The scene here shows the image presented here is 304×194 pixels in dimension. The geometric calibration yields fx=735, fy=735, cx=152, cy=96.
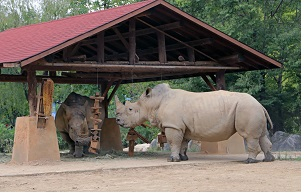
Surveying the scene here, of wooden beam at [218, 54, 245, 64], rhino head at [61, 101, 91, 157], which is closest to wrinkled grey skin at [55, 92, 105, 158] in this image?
rhino head at [61, 101, 91, 157]

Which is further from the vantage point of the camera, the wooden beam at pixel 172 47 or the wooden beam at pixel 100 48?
the wooden beam at pixel 172 47

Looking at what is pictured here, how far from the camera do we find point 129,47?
60.3 feet

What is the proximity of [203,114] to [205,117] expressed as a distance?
0.09 meters

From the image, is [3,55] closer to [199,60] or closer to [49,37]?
[49,37]

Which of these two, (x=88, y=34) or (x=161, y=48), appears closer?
(x=88, y=34)

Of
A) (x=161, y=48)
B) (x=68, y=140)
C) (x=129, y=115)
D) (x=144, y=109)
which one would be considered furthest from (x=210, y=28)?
(x=68, y=140)

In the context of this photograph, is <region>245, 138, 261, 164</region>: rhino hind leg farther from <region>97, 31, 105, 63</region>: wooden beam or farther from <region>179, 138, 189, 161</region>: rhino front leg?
<region>97, 31, 105, 63</region>: wooden beam

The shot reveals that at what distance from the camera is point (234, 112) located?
55.6 ft

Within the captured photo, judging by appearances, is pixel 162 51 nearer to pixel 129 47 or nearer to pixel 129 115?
pixel 129 47

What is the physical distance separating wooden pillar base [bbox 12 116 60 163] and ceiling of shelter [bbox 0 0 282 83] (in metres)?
1.35

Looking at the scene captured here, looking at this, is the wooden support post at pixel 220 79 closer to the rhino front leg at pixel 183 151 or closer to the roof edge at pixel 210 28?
the roof edge at pixel 210 28

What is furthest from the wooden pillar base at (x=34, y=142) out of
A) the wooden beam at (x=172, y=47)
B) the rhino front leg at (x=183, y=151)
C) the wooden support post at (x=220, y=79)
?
the wooden support post at (x=220, y=79)

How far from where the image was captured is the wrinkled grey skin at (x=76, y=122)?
18703 millimetres

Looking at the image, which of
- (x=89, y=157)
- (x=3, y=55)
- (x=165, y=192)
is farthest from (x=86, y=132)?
(x=165, y=192)
